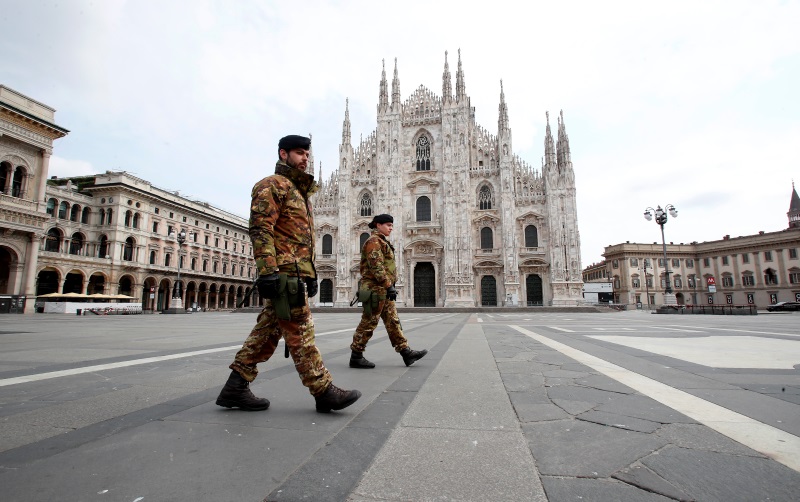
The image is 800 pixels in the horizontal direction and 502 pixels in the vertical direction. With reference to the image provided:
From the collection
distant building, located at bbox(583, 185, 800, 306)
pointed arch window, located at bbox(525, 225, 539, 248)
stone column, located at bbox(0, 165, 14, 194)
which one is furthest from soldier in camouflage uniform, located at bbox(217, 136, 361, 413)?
distant building, located at bbox(583, 185, 800, 306)

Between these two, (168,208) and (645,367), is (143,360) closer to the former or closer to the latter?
(645,367)

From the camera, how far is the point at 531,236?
3136 centimetres

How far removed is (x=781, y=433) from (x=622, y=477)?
3.36 feet

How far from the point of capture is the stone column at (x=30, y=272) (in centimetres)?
2389

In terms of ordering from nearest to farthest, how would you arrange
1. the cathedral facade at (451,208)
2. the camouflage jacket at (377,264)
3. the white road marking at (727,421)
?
the white road marking at (727,421) → the camouflage jacket at (377,264) → the cathedral facade at (451,208)

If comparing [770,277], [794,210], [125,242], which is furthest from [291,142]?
[794,210]

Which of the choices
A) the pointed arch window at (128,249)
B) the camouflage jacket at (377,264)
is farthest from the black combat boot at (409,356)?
the pointed arch window at (128,249)

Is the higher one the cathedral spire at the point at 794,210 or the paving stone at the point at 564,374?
the cathedral spire at the point at 794,210

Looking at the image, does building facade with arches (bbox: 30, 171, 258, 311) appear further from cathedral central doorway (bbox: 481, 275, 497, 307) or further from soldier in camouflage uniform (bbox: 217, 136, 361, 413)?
soldier in camouflage uniform (bbox: 217, 136, 361, 413)

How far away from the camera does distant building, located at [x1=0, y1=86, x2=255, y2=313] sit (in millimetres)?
24141

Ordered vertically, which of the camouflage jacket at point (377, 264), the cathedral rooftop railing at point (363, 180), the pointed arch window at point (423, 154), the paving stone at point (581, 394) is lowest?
the paving stone at point (581, 394)

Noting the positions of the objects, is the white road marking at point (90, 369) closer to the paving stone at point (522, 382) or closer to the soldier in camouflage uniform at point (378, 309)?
the soldier in camouflage uniform at point (378, 309)

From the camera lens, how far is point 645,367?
3.61m

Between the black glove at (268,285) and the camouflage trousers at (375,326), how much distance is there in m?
1.59
